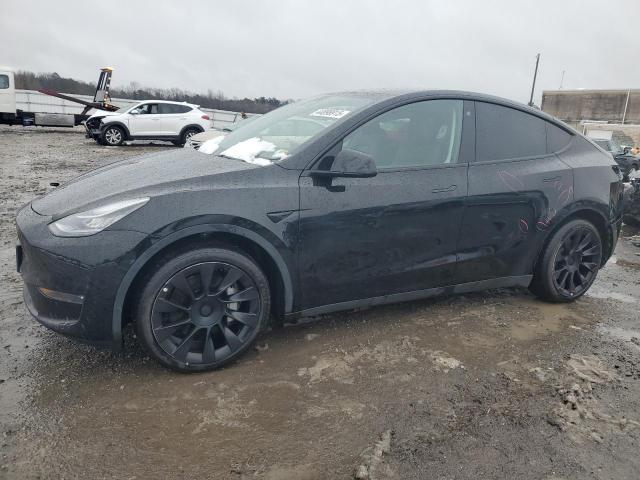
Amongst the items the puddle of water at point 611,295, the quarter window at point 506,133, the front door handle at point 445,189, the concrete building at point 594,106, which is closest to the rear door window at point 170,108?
the quarter window at point 506,133

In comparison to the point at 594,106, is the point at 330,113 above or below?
below

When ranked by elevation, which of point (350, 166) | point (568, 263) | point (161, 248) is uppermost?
point (350, 166)

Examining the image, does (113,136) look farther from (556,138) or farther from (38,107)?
(556,138)

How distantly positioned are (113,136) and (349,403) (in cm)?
1644

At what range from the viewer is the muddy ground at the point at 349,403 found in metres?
2.13

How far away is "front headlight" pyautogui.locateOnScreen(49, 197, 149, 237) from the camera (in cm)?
253

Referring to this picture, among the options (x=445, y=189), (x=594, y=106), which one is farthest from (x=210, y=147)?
(x=594, y=106)

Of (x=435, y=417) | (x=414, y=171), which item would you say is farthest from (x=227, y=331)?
(x=414, y=171)

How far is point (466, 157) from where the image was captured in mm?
3400

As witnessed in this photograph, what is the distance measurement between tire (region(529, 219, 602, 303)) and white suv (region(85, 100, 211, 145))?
49.5ft

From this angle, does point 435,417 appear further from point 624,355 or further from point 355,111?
point 355,111

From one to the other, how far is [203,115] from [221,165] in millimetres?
15669


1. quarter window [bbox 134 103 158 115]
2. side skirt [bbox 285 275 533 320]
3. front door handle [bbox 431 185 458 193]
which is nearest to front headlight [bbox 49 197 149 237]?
side skirt [bbox 285 275 533 320]

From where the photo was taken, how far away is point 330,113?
3.31 metres
